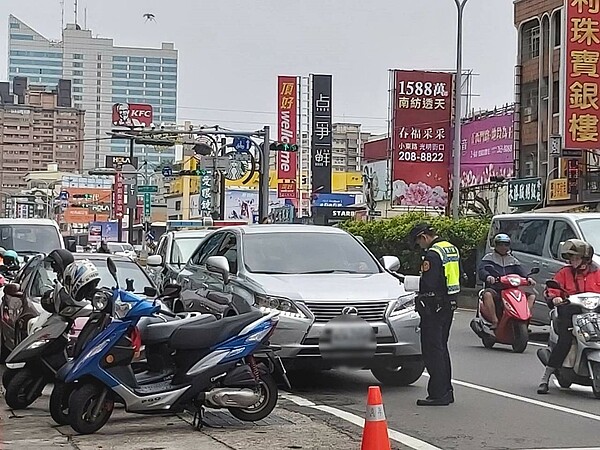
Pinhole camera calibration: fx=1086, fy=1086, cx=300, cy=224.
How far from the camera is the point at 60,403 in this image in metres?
8.76

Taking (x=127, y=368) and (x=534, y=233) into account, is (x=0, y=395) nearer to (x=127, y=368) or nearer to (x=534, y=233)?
(x=127, y=368)

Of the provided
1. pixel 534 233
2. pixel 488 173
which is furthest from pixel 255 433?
pixel 488 173

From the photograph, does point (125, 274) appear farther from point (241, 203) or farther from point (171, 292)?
point (241, 203)

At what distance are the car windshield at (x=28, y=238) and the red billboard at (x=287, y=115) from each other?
90.3ft

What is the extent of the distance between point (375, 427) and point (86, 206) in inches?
4382

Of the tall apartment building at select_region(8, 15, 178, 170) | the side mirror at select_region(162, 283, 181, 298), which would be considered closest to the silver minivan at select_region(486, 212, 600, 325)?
the side mirror at select_region(162, 283, 181, 298)

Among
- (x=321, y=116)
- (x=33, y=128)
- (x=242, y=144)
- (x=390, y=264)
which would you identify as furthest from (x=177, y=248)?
(x=33, y=128)

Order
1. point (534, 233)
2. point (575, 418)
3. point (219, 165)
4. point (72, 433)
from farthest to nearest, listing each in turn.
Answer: point (219, 165), point (534, 233), point (575, 418), point (72, 433)

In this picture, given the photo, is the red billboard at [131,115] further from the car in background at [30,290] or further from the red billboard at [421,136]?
the car in background at [30,290]

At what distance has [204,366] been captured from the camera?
8711 millimetres

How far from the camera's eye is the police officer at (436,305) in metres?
10.1

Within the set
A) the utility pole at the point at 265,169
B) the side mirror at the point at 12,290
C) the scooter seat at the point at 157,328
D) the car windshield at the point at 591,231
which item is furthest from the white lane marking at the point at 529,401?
the utility pole at the point at 265,169

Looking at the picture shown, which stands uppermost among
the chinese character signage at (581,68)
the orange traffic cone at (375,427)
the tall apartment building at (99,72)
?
the tall apartment building at (99,72)

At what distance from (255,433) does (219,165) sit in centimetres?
3062
